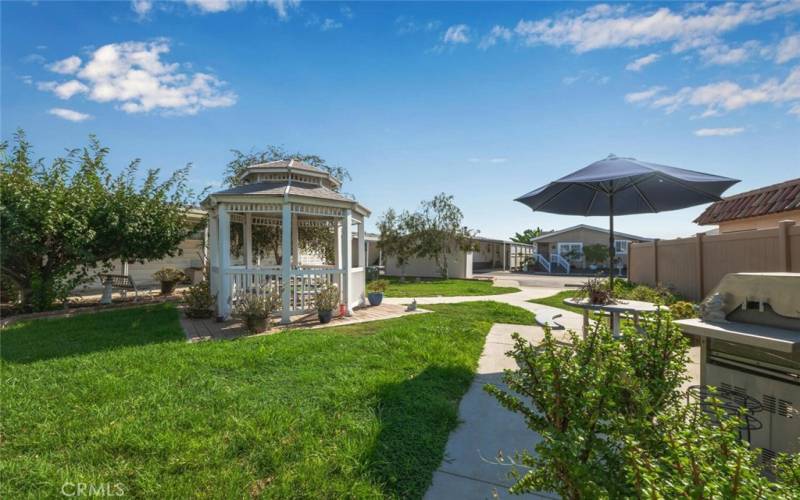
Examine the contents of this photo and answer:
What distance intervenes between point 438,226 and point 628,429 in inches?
755

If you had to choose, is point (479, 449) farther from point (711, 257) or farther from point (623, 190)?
point (711, 257)

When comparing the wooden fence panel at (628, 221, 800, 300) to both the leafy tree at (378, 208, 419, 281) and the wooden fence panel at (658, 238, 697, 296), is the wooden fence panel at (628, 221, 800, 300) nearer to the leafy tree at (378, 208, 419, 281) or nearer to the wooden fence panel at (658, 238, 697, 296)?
the wooden fence panel at (658, 238, 697, 296)

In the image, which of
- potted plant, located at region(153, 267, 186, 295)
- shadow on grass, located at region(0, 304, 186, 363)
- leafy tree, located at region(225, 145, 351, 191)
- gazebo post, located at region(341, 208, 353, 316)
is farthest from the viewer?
leafy tree, located at region(225, 145, 351, 191)

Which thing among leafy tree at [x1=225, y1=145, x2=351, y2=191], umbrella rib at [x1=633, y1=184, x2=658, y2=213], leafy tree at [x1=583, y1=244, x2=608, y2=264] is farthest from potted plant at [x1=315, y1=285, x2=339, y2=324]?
leafy tree at [x1=583, y1=244, x2=608, y2=264]

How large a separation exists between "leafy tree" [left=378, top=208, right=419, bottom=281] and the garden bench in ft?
41.0

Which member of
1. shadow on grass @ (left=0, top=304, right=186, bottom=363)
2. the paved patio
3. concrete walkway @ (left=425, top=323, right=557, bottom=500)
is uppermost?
shadow on grass @ (left=0, top=304, right=186, bottom=363)

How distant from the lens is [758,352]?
2.49 metres

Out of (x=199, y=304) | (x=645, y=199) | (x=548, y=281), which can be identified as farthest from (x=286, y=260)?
(x=548, y=281)

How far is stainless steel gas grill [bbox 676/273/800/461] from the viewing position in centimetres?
230

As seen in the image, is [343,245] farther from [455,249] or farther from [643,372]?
[455,249]

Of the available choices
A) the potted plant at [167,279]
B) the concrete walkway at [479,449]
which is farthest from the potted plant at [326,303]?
the potted plant at [167,279]

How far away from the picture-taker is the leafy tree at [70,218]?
26.0 feet

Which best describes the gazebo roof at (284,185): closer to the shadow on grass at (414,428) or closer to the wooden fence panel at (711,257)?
the shadow on grass at (414,428)

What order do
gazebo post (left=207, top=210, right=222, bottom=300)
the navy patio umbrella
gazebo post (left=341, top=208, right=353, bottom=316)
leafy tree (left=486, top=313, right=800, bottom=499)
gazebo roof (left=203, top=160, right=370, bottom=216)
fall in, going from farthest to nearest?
1. gazebo post (left=207, top=210, right=222, bottom=300)
2. gazebo post (left=341, top=208, right=353, bottom=316)
3. gazebo roof (left=203, top=160, right=370, bottom=216)
4. the navy patio umbrella
5. leafy tree (left=486, top=313, right=800, bottom=499)
